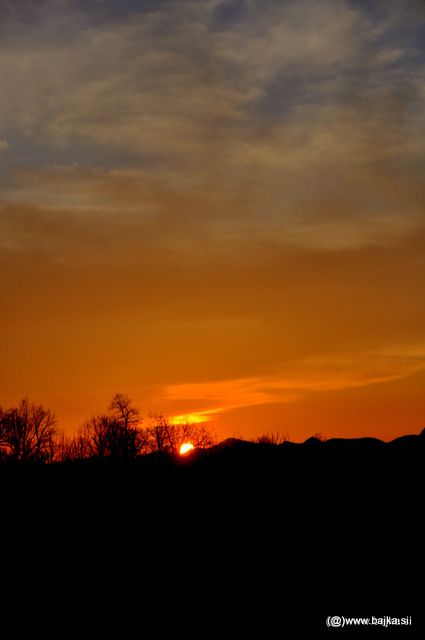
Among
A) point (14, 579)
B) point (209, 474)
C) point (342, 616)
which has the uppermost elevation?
point (209, 474)

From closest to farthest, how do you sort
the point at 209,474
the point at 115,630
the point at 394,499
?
the point at 115,630
the point at 394,499
the point at 209,474

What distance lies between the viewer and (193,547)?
96.7 feet

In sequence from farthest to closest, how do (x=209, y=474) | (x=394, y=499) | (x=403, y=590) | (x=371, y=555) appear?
(x=209, y=474) < (x=394, y=499) < (x=371, y=555) < (x=403, y=590)

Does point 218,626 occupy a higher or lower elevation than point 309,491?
lower

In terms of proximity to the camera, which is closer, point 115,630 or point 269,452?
point 115,630

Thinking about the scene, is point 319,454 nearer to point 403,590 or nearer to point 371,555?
point 371,555

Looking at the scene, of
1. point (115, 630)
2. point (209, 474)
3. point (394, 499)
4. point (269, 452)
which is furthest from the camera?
point (269, 452)

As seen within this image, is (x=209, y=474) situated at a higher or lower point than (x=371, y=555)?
higher

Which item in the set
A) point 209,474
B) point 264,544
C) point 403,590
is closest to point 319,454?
point 209,474

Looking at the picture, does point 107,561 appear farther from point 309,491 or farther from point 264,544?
point 309,491

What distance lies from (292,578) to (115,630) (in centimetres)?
646

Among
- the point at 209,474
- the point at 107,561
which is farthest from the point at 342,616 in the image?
the point at 209,474

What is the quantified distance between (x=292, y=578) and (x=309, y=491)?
292 inches

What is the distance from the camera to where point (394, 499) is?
32656 millimetres
